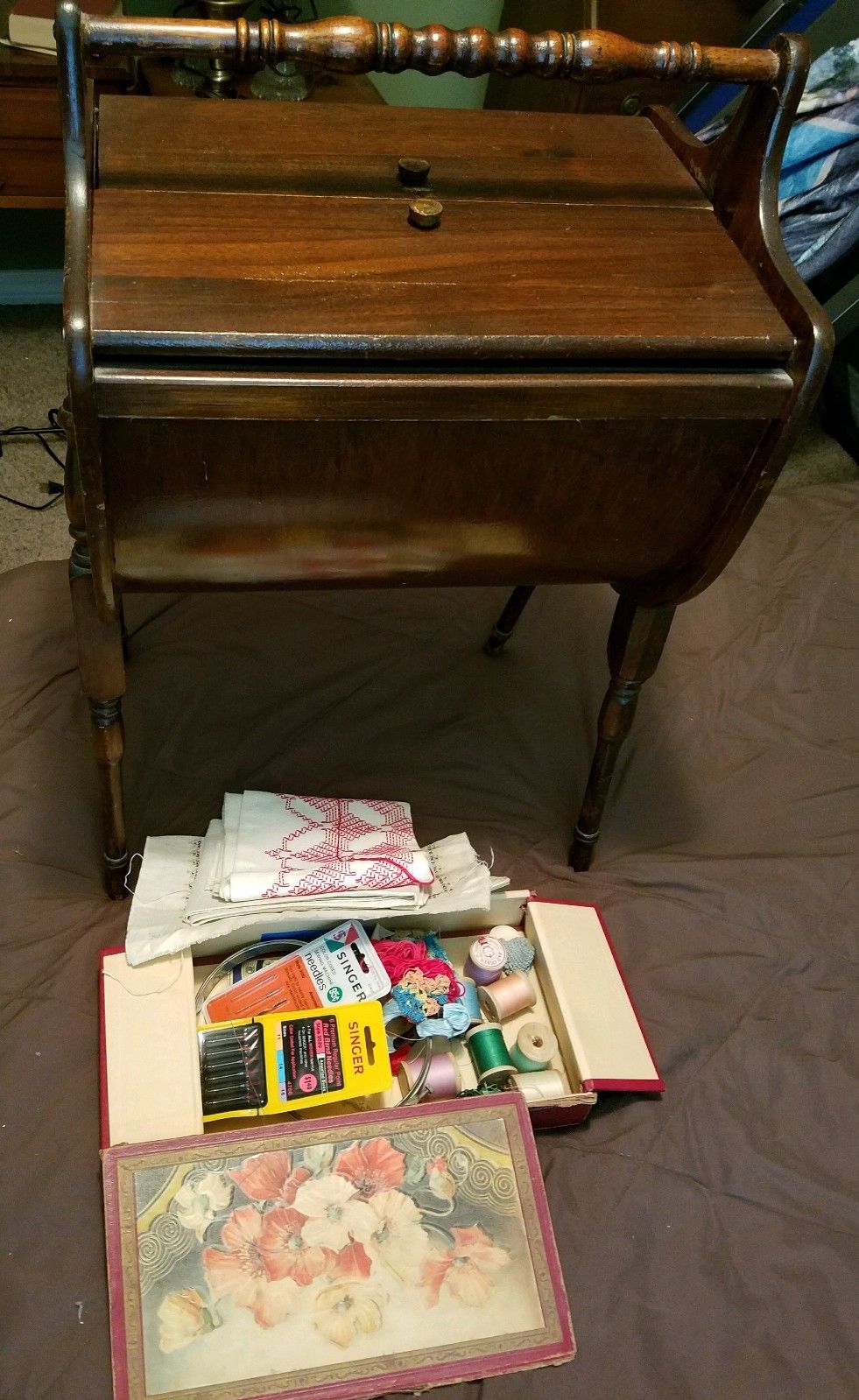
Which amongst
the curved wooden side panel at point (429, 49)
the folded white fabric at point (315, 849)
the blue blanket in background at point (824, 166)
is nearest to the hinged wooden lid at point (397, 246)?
the curved wooden side panel at point (429, 49)

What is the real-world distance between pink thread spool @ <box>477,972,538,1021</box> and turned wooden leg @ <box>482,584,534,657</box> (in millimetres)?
531

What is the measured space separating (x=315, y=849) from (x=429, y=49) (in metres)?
0.76

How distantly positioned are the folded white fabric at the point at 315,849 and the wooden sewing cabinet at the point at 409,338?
0.74 ft

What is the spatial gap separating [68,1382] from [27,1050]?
303 mm

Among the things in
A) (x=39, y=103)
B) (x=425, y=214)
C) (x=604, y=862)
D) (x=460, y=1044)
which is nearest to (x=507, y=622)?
(x=604, y=862)

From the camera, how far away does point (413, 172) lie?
3.03 ft

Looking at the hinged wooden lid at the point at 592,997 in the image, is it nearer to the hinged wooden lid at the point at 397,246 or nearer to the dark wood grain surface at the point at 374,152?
the hinged wooden lid at the point at 397,246

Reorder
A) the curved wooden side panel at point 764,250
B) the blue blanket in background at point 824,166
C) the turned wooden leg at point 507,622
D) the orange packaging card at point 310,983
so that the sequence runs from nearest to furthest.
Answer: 1. the curved wooden side panel at point 764,250
2. the orange packaging card at point 310,983
3. the turned wooden leg at point 507,622
4. the blue blanket in background at point 824,166

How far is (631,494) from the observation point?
0.91 meters

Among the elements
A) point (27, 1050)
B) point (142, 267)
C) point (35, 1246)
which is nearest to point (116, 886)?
point (27, 1050)

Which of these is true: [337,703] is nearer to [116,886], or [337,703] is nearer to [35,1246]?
[116,886]

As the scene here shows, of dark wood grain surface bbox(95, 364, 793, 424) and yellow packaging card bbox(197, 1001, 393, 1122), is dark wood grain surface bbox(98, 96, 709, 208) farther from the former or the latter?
yellow packaging card bbox(197, 1001, 393, 1122)

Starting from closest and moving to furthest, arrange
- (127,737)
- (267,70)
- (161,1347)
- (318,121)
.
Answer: (161,1347) → (318,121) → (127,737) → (267,70)

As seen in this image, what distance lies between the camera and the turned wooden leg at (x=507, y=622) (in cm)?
147
